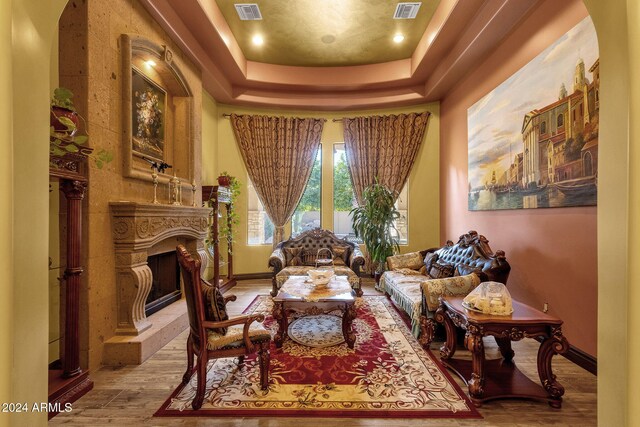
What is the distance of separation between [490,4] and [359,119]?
10.4ft

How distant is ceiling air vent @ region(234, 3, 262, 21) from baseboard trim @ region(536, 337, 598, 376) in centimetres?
575

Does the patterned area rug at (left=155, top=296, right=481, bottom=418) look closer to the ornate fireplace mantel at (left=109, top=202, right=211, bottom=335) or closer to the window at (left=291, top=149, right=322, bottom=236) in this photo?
the ornate fireplace mantel at (left=109, top=202, right=211, bottom=335)

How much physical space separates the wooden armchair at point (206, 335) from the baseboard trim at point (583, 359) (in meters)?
3.02

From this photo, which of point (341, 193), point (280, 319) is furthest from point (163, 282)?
point (341, 193)

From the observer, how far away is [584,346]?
280 cm

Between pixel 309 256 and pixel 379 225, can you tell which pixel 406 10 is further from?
pixel 309 256

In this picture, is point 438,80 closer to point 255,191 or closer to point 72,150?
point 255,191

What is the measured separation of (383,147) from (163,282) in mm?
4985

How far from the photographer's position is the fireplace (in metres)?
3.73

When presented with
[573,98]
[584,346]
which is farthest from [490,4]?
[584,346]

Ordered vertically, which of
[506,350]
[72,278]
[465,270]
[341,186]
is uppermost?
[341,186]

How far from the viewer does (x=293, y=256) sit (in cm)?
568

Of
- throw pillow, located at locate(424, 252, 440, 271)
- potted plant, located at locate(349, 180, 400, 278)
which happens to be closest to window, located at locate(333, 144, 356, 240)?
potted plant, located at locate(349, 180, 400, 278)

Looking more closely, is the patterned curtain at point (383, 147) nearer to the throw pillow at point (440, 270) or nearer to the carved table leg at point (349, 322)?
the throw pillow at point (440, 270)
